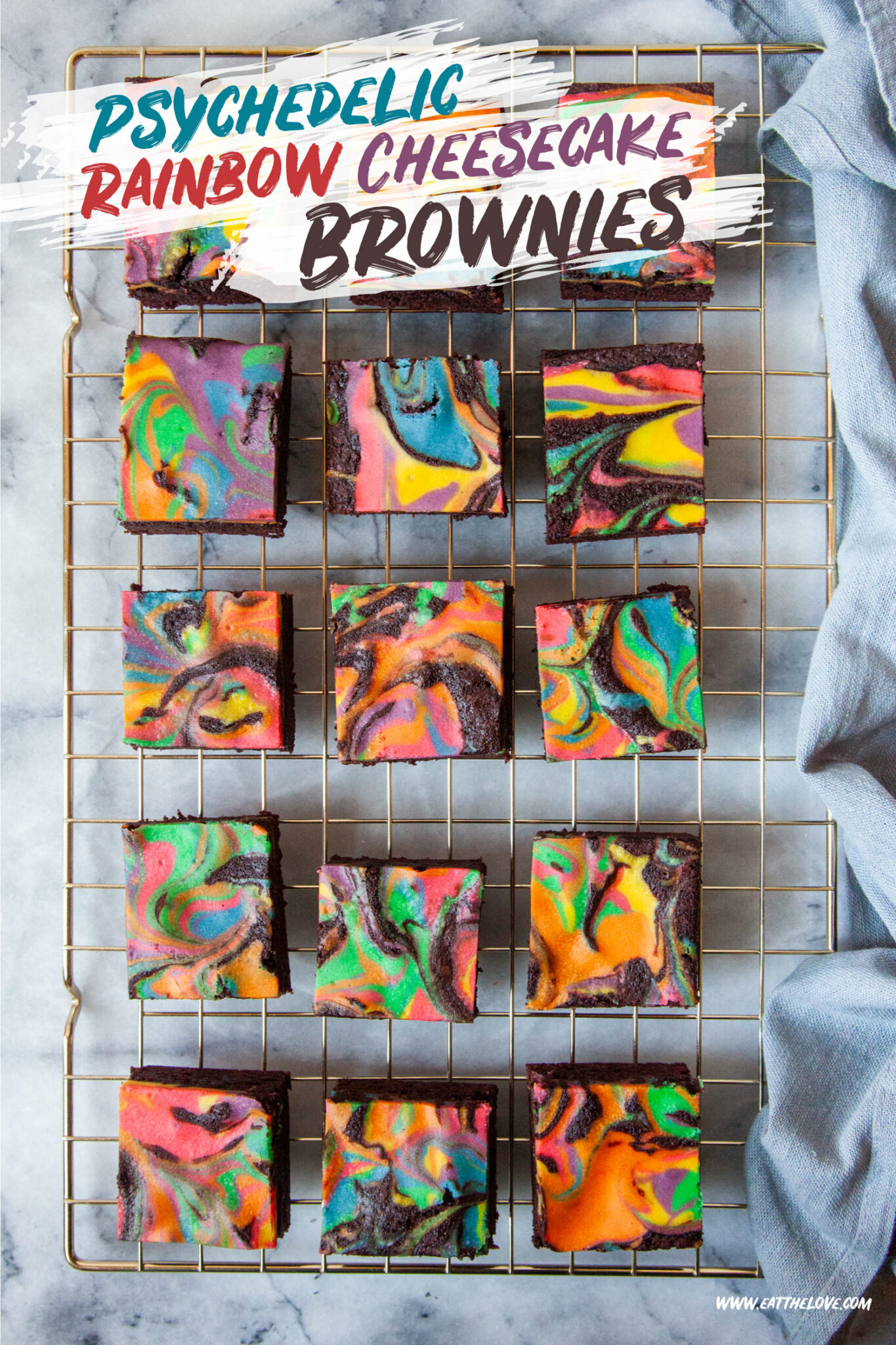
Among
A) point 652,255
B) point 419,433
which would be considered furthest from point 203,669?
point 652,255

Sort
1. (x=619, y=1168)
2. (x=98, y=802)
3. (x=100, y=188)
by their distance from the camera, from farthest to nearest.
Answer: (x=98, y=802)
(x=100, y=188)
(x=619, y=1168)

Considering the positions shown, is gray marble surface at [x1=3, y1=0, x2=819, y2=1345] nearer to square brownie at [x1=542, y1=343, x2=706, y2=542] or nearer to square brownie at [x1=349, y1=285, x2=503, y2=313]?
square brownie at [x1=542, y1=343, x2=706, y2=542]

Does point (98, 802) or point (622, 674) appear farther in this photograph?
point (98, 802)

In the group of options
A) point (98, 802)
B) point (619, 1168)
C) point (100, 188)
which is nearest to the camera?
point (619, 1168)

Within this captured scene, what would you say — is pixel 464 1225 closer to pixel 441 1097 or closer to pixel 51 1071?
pixel 441 1097

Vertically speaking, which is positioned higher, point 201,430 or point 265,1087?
point 201,430

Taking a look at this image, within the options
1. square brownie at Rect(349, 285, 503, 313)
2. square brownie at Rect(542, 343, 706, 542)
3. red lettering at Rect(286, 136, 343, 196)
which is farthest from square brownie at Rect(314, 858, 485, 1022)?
red lettering at Rect(286, 136, 343, 196)

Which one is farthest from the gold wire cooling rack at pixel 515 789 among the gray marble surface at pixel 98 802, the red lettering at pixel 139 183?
the red lettering at pixel 139 183

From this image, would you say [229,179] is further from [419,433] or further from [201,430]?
A: [419,433]
